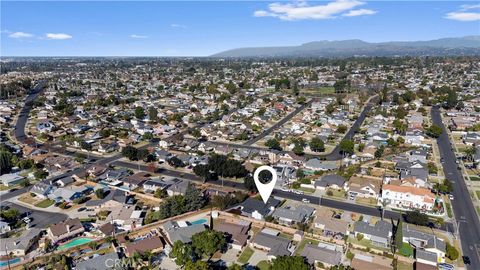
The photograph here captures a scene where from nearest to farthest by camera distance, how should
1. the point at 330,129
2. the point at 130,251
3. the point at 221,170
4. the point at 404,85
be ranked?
the point at 130,251
the point at 221,170
the point at 330,129
the point at 404,85

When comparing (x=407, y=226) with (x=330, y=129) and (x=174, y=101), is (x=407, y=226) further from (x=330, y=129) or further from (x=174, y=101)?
(x=174, y=101)

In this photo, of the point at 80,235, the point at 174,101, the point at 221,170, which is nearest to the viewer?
the point at 80,235

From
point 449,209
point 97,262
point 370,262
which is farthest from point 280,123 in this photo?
point 97,262

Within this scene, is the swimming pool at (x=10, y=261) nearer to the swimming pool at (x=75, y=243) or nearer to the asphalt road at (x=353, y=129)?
the swimming pool at (x=75, y=243)

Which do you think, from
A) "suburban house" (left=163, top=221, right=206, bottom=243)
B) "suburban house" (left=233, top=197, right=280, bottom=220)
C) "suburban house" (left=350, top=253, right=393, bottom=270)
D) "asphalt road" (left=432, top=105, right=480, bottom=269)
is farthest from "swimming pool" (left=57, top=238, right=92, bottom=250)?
"asphalt road" (left=432, top=105, right=480, bottom=269)

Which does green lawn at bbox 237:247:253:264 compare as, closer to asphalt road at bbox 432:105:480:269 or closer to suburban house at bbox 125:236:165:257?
suburban house at bbox 125:236:165:257

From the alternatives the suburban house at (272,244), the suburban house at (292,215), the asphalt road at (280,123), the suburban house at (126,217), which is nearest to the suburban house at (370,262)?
the suburban house at (272,244)

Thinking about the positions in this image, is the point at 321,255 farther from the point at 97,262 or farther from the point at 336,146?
the point at 336,146

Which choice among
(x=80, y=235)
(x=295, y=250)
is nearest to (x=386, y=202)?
(x=295, y=250)
